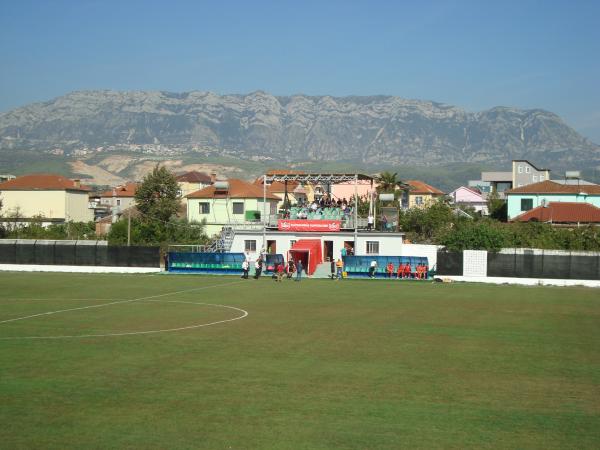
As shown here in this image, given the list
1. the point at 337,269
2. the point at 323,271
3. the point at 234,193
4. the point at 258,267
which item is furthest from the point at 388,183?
the point at 258,267

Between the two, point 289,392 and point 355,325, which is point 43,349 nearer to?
point 289,392

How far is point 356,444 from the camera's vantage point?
13883 mm

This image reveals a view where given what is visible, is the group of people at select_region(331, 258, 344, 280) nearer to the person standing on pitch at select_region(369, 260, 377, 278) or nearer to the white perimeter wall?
the person standing on pitch at select_region(369, 260, 377, 278)

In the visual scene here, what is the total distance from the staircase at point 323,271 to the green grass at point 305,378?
22.0 metres

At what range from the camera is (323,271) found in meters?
60.3

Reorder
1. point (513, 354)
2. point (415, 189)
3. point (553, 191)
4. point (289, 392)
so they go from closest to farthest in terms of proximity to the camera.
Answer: point (289, 392) → point (513, 354) → point (553, 191) → point (415, 189)

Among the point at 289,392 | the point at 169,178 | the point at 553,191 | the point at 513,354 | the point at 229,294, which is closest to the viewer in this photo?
the point at 289,392

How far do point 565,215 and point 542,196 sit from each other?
58.1 feet

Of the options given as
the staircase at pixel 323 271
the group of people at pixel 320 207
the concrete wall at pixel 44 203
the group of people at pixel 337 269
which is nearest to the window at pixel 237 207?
the group of people at pixel 320 207

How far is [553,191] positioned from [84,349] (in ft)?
299

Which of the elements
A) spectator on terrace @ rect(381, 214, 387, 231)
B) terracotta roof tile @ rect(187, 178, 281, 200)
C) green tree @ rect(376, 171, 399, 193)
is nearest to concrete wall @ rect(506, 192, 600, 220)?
green tree @ rect(376, 171, 399, 193)

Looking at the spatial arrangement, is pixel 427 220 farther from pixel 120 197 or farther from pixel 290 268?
pixel 120 197

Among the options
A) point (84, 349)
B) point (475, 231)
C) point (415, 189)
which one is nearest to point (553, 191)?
point (475, 231)

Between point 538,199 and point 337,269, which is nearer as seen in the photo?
point 337,269
